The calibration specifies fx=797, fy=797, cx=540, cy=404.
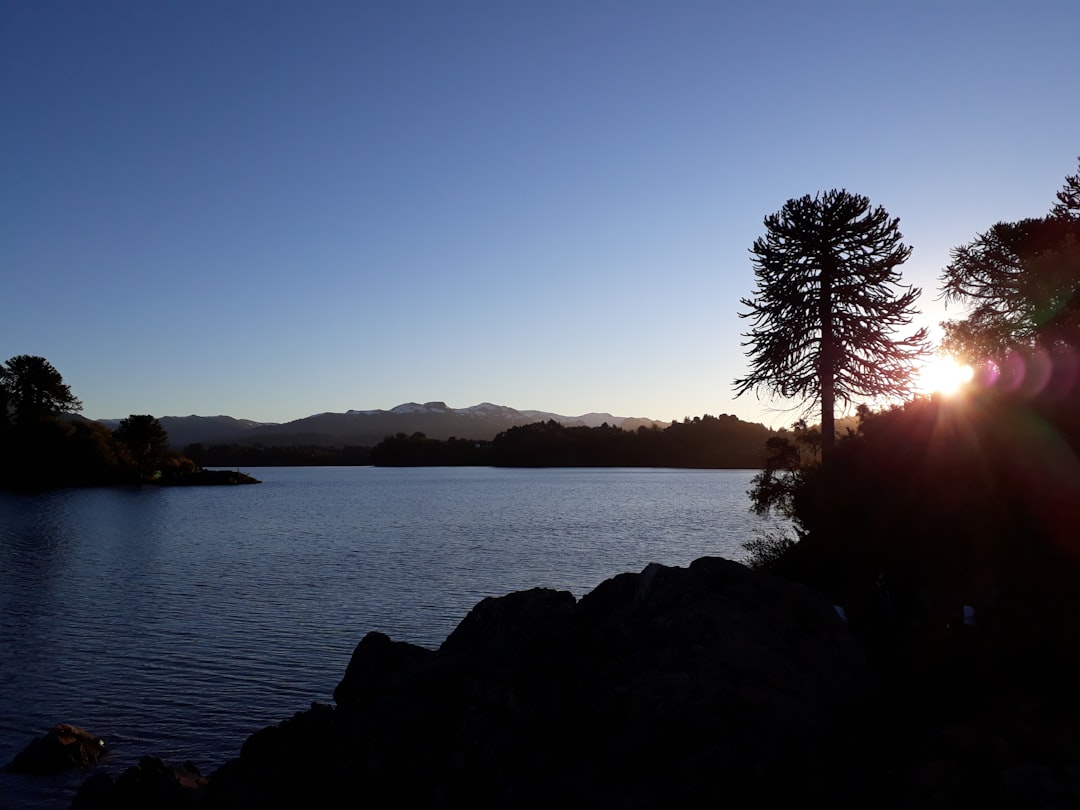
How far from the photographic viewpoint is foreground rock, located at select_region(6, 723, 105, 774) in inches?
569

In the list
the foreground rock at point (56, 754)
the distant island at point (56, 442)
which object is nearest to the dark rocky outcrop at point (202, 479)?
the distant island at point (56, 442)

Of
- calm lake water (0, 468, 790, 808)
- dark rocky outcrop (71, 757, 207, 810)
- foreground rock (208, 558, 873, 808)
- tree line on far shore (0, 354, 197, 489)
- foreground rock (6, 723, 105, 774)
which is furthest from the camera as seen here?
tree line on far shore (0, 354, 197, 489)

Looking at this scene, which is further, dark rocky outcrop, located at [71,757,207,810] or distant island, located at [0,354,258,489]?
distant island, located at [0,354,258,489]

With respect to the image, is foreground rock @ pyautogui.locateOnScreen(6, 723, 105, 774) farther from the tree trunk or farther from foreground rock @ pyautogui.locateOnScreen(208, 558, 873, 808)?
the tree trunk

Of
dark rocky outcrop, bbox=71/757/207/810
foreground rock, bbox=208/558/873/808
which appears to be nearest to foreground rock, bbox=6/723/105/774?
dark rocky outcrop, bbox=71/757/207/810

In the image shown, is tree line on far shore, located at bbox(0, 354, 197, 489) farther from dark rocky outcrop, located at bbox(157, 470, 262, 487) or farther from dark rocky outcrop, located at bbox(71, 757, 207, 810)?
dark rocky outcrop, located at bbox(71, 757, 207, 810)

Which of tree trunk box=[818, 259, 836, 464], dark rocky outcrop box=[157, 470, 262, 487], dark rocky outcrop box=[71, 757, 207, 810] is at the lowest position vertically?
dark rocky outcrop box=[71, 757, 207, 810]

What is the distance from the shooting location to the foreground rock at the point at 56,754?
14.5m

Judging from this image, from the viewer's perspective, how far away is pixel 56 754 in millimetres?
14492

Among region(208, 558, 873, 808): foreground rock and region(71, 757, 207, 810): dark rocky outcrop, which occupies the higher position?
region(208, 558, 873, 808): foreground rock

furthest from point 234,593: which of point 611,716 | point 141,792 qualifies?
point 611,716

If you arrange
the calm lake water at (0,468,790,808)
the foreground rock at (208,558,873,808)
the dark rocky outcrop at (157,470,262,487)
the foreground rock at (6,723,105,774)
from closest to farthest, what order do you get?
the foreground rock at (208,558,873,808) < the foreground rock at (6,723,105,774) < the calm lake water at (0,468,790,808) < the dark rocky outcrop at (157,470,262,487)

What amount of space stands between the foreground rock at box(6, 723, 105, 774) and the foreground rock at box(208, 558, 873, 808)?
389cm

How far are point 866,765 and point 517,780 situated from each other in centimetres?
488
